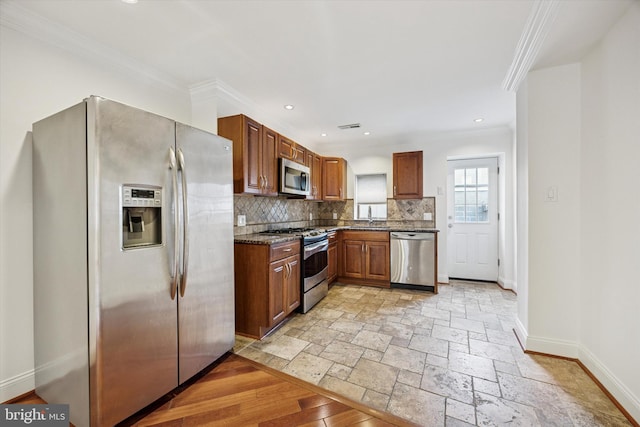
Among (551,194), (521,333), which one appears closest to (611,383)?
(521,333)

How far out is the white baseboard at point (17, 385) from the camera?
161 centimetres

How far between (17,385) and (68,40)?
241 cm

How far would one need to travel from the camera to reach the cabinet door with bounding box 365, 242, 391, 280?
411 cm

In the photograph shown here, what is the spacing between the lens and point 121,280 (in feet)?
4.62

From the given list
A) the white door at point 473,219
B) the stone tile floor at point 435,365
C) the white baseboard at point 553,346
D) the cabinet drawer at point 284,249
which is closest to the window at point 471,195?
the white door at point 473,219

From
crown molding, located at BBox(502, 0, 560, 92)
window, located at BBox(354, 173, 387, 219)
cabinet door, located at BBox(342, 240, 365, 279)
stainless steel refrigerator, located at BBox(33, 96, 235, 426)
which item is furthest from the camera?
window, located at BBox(354, 173, 387, 219)

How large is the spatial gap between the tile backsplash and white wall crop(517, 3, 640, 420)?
6.99 ft

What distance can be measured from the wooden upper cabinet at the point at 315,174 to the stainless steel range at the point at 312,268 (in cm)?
96

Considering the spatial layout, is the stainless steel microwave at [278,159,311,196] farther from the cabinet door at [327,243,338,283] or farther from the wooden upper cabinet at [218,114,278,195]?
the cabinet door at [327,243,338,283]

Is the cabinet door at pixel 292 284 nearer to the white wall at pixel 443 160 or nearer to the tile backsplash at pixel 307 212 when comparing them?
the tile backsplash at pixel 307 212

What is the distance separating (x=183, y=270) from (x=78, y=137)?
0.95m

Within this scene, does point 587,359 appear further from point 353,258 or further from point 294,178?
point 294,178

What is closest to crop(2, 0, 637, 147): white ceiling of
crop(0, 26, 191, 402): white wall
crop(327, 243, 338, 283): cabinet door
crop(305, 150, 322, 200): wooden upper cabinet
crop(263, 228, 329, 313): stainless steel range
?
crop(0, 26, 191, 402): white wall

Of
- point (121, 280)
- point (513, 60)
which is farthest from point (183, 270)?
point (513, 60)
